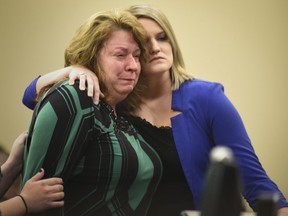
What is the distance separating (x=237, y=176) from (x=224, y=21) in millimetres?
2475

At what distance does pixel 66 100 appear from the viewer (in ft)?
3.47

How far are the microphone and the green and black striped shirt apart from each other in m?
0.73

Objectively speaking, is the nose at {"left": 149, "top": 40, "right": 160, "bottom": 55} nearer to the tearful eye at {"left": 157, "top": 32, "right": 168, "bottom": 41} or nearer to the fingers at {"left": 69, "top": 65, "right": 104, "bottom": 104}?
the tearful eye at {"left": 157, "top": 32, "right": 168, "bottom": 41}

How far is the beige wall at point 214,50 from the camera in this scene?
8.46 feet

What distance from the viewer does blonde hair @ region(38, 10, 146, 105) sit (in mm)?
1249

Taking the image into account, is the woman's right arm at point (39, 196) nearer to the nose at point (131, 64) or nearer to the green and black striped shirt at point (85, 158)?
the green and black striped shirt at point (85, 158)

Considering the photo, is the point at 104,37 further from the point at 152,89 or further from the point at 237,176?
the point at 237,176

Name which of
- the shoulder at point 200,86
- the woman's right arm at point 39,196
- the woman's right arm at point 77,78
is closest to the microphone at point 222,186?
the woman's right arm at point 39,196

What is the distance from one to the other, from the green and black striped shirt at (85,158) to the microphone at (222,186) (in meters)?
0.73

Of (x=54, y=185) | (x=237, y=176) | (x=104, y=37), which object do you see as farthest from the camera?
(x=104, y=37)

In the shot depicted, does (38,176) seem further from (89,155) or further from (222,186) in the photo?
(222,186)

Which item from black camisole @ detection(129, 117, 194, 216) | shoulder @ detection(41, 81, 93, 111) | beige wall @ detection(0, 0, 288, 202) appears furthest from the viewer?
beige wall @ detection(0, 0, 288, 202)

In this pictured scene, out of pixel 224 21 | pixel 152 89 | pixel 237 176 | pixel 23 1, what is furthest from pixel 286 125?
pixel 237 176

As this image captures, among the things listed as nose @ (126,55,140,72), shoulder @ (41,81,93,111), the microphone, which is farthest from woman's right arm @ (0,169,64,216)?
the microphone
